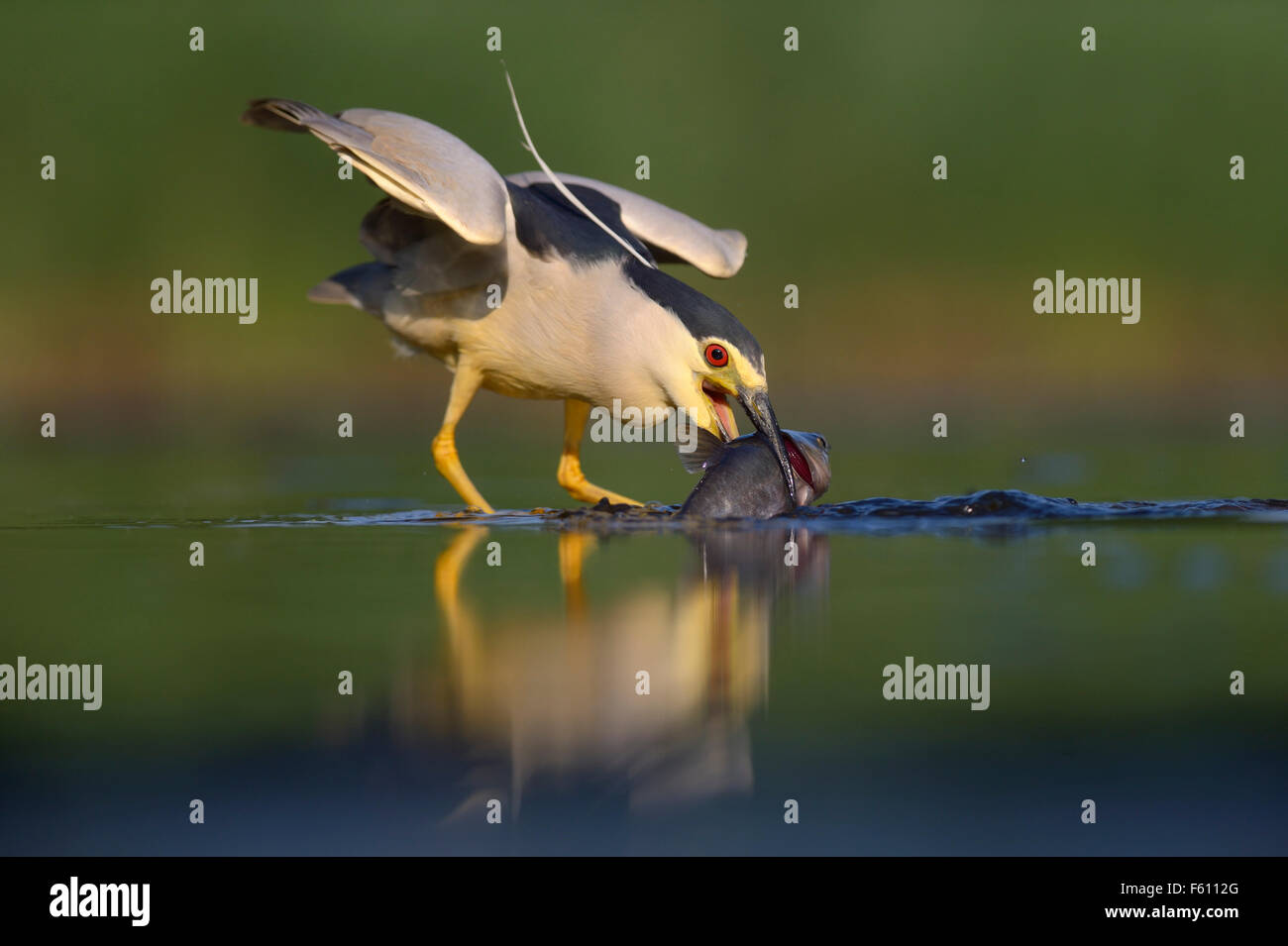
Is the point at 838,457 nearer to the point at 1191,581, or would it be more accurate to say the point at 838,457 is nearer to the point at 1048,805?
the point at 1191,581

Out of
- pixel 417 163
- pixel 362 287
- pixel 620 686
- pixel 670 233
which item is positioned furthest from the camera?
pixel 670 233

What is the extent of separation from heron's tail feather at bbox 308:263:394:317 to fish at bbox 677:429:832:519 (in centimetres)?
174

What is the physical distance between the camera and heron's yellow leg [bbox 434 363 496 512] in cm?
799

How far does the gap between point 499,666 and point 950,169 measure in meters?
13.5

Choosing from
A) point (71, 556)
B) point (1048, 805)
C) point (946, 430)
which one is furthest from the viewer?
point (946, 430)

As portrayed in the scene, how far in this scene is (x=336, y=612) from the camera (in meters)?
5.01

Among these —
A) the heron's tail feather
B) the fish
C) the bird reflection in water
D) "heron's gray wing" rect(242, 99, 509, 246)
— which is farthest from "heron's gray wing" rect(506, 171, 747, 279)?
the bird reflection in water

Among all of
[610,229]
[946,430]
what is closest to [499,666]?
[610,229]

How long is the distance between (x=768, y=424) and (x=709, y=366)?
1.33ft

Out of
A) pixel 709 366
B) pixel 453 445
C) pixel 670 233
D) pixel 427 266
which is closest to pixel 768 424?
pixel 709 366

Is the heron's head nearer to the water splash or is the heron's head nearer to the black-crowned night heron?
the black-crowned night heron

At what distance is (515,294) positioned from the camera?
24.8 ft

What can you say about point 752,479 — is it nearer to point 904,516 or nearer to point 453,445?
point 904,516

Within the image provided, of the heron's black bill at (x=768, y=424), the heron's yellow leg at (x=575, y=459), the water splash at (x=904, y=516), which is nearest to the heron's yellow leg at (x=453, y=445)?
the water splash at (x=904, y=516)
